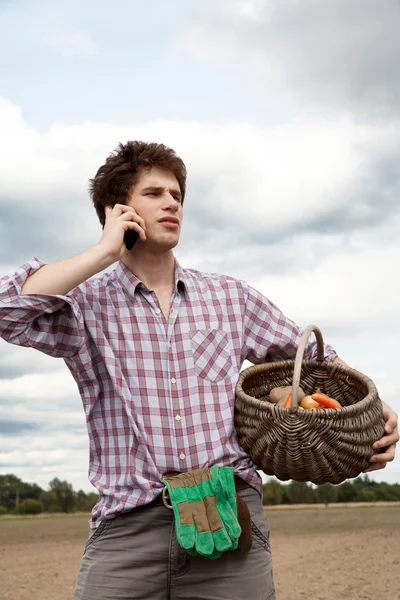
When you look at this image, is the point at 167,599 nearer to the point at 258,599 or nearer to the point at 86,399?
the point at 258,599

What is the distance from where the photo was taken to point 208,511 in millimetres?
2709

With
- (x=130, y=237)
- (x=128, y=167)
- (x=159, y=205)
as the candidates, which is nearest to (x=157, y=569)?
(x=130, y=237)

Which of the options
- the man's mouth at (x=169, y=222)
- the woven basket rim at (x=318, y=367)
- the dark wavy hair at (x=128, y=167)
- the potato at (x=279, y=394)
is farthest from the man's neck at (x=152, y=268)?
the potato at (x=279, y=394)

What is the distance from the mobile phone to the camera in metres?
3.13

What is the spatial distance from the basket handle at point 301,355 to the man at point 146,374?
6.0 inches

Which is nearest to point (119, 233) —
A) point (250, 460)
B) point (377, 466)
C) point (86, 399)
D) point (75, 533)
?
point (86, 399)

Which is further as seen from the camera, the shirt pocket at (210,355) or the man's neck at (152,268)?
the man's neck at (152,268)

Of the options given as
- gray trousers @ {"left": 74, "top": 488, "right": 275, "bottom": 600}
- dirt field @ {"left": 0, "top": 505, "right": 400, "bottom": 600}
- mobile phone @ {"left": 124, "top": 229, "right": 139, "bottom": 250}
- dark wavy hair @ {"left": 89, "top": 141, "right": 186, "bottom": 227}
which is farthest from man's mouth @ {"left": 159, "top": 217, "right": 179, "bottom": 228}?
dirt field @ {"left": 0, "top": 505, "right": 400, "bottom": 600}

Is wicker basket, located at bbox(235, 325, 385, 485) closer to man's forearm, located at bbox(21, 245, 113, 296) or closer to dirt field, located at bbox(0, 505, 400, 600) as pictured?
man's forearm, located at bbox(21, 245, 113, 296)

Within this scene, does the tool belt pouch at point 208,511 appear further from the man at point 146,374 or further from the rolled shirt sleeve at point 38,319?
the rolled shirt sleeve at point 38,319

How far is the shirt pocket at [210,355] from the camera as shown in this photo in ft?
9.82

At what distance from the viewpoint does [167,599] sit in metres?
2.79

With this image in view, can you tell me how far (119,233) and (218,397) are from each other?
0.80 metres

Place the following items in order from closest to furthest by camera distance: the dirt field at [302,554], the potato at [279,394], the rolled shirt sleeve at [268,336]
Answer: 1. the potato at [279,394]
2. the rolled shirt sleeve at [268,336]
3. the dirt field at [302,554]
